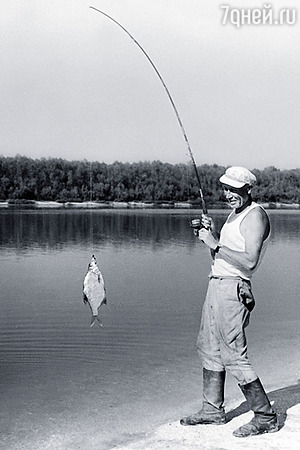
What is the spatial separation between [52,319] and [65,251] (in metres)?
16.5

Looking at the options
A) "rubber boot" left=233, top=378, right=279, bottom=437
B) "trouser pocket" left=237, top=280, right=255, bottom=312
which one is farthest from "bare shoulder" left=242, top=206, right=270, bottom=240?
"rubber boot" left=233, top=378, right=279, bottom=437

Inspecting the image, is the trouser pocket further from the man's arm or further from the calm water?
the calm water

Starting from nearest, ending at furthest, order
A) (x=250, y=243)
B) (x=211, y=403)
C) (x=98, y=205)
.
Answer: (x=250, y=243)
(x=211, y=403)
(x=98, y=205)

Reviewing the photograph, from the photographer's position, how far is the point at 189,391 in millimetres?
7789

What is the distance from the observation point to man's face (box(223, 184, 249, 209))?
5.14 metres

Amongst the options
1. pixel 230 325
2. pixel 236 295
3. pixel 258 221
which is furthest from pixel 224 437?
pixel 258 221

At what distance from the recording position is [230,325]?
5.02 m

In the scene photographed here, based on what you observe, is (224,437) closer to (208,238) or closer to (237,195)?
(208,238)

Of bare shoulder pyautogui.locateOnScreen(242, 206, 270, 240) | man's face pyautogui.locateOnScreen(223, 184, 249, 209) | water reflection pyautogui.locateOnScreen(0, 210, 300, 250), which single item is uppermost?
man's face pyautogui.locateOnScreen(223, 184, 249, 209)

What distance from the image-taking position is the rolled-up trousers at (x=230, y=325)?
16.4ft

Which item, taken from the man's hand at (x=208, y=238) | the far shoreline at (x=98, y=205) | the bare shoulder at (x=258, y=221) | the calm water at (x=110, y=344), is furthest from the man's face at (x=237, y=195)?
the far shoreline at (x=98, y=205)

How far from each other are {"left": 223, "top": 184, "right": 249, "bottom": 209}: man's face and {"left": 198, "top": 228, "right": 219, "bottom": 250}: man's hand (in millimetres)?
266

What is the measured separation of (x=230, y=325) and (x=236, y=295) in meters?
0.21

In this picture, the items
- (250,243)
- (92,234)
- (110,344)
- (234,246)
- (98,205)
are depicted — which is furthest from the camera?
(98,205)
